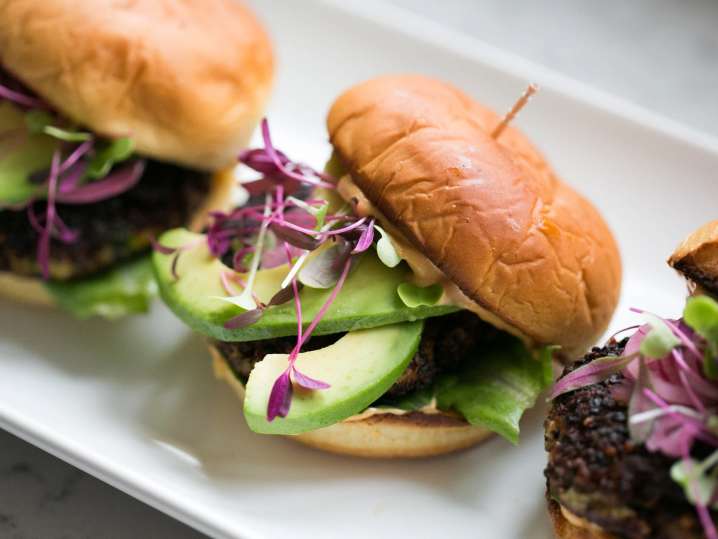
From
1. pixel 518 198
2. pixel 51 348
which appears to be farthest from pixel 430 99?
pixel 51 348

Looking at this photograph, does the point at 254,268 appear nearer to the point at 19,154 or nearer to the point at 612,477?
the point at 19,154

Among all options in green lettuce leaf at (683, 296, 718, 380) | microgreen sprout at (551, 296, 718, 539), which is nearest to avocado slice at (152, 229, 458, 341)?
microgreen sprout at (551, 296, 718, 539)

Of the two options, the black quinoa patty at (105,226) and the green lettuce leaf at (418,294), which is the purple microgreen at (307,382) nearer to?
the green lettuce leaf at (418,294)

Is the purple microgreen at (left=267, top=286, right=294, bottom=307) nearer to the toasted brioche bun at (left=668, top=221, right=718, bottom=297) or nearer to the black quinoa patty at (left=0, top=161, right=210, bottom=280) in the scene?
the black quinoa patty at (left=0, top=161, right=210, bottom=280)

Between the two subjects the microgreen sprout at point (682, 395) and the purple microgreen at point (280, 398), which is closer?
the microgreen sprout at point (682, 395)

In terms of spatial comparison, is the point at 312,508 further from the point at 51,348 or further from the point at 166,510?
the point at 51,348

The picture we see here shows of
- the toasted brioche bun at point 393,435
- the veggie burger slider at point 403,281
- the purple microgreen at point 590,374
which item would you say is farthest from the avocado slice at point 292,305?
the purple microgreen at point 590,374

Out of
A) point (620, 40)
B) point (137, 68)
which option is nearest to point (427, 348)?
point (137, 68)
